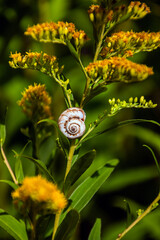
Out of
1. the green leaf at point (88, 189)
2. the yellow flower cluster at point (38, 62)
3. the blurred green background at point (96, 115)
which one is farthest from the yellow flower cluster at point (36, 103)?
the blurred green background at point (96, 115)

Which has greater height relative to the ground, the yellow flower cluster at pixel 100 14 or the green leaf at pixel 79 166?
the yellow flower cluster at pixel 100 14

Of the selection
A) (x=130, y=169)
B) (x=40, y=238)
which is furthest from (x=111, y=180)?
(x=40, y=238)

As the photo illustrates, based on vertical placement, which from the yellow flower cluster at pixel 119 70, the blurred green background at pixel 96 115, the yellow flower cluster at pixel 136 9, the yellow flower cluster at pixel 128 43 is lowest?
the blurred green background at pixel 96 115

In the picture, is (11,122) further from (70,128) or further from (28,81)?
(70,128)

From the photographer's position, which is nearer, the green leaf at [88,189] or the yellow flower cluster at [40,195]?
the yellow flower cluster at [40,195]

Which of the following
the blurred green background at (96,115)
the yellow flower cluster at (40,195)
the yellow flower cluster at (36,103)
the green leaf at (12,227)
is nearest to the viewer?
the yellow flower cluster at (40,195)

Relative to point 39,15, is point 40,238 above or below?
below

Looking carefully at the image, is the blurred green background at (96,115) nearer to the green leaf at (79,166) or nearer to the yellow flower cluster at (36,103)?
the yellow flower cluster at (36,103)
